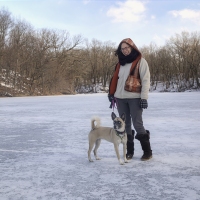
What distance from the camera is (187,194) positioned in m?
2.55

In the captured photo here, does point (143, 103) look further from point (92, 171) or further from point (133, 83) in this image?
point (92, 171)

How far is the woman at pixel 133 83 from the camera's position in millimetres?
3781

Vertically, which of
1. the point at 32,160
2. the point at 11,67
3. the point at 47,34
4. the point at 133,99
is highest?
the point at 47,34

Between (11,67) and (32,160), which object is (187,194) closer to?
(32,160)

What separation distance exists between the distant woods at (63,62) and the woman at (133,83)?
28770 millimetres

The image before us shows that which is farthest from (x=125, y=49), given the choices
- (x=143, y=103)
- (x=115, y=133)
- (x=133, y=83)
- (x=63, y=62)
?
(x=63, y=62)

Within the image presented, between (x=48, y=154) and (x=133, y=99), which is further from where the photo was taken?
(x=48, y=154)

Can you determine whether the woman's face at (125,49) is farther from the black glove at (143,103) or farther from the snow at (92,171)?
the snow at (92,171)

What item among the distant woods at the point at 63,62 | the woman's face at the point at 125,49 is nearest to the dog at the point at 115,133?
the woman's face at the point at 125,49

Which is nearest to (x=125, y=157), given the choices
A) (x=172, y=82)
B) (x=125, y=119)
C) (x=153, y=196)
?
(x=125, y=119)

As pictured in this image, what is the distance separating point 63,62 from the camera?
144ft

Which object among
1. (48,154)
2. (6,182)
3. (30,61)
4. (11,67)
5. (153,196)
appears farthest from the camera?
(30,61)

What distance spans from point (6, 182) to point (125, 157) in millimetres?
1694

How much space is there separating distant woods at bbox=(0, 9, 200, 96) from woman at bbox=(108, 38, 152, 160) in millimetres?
28770
